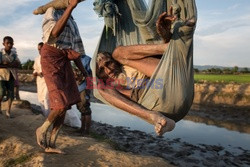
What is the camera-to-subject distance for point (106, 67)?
2344 millimetres

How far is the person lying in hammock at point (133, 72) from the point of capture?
202 cm

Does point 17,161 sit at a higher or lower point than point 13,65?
lower

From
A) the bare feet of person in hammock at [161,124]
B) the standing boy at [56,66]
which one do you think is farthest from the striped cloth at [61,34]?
the bare feet of person in hammock at [161,124]

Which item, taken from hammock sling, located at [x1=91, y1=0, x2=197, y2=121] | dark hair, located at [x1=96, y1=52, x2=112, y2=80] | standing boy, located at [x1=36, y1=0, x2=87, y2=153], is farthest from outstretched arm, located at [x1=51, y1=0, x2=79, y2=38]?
dark hair, located at [x1=96, y1=52, x2=112, y2=80]

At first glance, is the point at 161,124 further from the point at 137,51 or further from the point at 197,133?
the point at 197,133

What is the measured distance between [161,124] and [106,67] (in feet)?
2.30

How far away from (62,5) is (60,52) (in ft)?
1.73

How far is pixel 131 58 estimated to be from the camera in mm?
2311

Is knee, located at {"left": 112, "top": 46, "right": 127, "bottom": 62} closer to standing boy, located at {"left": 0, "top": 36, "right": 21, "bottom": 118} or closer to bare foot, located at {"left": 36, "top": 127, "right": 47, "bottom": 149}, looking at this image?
bare foot, located at {"left": 36, "top": 127, "right": 47, "bottom": 149}

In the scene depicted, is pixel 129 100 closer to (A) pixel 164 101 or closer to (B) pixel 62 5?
(A) pixel 164 101

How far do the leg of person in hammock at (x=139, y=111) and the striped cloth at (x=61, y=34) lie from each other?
1.19 m

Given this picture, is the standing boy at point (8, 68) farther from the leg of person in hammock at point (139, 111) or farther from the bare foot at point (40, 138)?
the leg of person in hammock at point (139, 111)

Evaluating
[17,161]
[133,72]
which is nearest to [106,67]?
[133,72]

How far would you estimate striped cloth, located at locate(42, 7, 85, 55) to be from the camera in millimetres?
3076
